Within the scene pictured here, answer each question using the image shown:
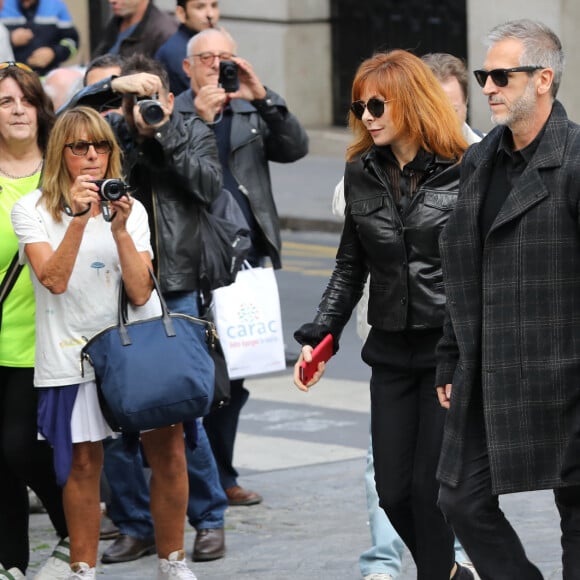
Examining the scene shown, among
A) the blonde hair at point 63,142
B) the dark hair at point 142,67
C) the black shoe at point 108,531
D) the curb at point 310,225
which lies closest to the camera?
the blonde hair at point 63,142

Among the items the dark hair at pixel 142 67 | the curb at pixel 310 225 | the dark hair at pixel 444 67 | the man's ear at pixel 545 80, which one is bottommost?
the curb at pixel 310 225

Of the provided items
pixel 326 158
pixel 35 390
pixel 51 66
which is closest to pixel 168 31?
pixel 51 66

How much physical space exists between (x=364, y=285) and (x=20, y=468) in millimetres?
1432

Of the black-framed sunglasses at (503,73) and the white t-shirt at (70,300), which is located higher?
the black-framed sunglasses at (503,73)

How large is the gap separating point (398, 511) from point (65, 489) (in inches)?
49.1

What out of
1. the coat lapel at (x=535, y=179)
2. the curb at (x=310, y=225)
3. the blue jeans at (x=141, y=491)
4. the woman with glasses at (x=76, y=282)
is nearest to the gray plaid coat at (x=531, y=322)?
the coat lapel at (x=535, y=179)

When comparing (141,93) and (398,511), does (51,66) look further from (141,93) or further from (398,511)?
(398,511)

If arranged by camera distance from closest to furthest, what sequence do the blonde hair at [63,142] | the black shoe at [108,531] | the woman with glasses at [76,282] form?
the woman with glasses at [76,282] < the blonde hair at [63,142] < the black shoe at [108,531]

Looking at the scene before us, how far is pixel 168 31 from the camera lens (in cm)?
1032

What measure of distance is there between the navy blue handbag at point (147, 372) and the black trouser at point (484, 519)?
1.32 metres

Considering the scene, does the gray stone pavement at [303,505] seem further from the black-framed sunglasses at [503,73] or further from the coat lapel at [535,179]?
the black-framed sunglasses at [503,73]

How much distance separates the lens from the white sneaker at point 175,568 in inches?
240

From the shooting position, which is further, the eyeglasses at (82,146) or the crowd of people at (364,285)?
the eyeglasses at (82,146)

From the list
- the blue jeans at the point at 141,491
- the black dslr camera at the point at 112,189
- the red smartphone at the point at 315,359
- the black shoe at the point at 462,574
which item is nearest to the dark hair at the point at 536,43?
the red smartphone at the point at 315,359
